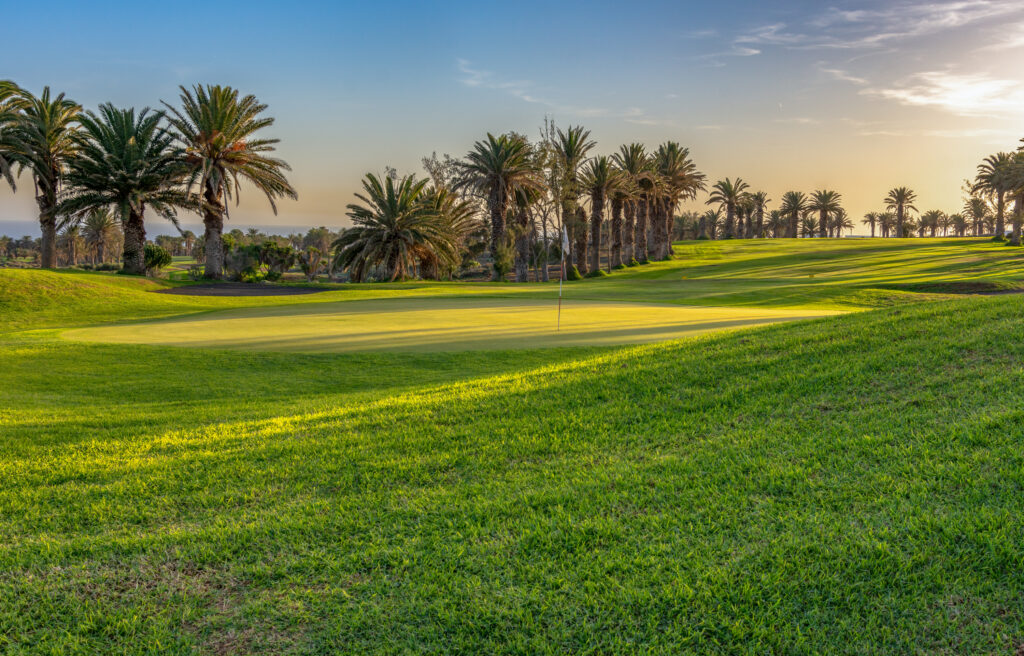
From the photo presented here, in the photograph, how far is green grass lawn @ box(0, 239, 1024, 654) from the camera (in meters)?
3.23

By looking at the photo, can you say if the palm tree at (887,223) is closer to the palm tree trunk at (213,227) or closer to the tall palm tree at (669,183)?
the tall palm tree at (669,183)

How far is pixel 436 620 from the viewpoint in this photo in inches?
130

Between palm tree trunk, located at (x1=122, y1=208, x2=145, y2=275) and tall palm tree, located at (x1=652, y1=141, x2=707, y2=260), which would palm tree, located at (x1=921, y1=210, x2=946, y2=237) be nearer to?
tall palm tree, located at (x1=652, y1=141, x2=707, y2=260)

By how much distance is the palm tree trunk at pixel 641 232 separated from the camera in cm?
7160

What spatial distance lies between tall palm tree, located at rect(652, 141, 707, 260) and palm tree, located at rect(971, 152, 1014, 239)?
35.7m

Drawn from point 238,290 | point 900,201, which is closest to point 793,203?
point 900,201

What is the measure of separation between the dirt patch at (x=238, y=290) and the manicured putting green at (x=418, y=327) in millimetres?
7503

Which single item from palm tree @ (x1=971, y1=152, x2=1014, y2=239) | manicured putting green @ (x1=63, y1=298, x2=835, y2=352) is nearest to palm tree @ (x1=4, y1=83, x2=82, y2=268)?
manicured putting green @ (x1=63, y1=298, x2=835, y2=352)

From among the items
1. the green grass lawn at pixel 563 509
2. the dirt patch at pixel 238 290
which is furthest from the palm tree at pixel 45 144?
the green grass lawn at pixel 563 509

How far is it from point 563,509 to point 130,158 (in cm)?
4145

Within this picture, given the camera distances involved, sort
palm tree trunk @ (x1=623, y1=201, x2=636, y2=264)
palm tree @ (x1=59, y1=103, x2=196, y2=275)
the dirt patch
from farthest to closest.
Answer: palm tree trunk @ (x1=623, y1=201, x2=636, y2=264) < palm tree @ (x1=59, y1=103, x2=196, y2=275) < the dirt patch

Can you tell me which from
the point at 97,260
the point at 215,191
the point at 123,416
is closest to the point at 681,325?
the point at 123,416

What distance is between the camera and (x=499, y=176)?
5409 cm

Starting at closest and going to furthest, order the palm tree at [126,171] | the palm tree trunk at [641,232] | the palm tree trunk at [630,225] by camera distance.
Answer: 1. the palm tree at [126,171]
2. the palm tree trunk at [630,225]
3. the palm tree trunk at [641,232]
